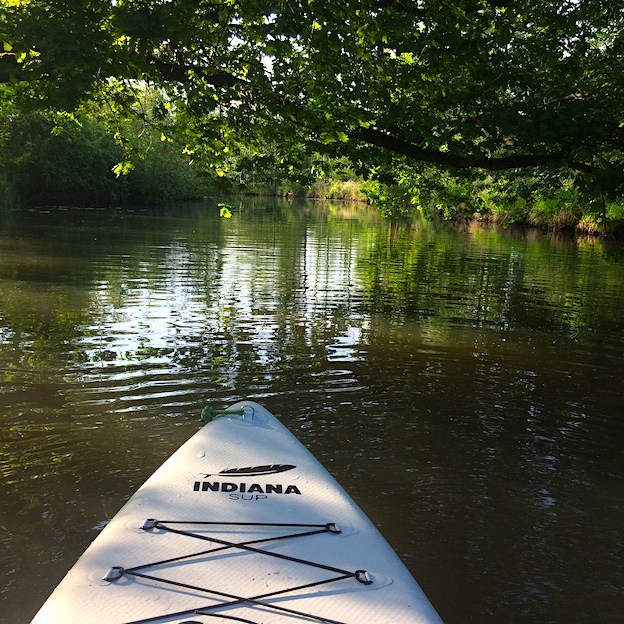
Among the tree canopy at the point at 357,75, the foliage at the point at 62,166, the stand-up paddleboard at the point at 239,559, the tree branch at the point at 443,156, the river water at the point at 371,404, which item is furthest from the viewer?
the foliage at the point at 62,166

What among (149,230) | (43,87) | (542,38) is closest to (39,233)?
(149,230)

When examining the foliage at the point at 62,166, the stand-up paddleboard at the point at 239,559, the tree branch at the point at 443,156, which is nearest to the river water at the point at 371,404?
the stand-up paddleboard at the point at 239,559

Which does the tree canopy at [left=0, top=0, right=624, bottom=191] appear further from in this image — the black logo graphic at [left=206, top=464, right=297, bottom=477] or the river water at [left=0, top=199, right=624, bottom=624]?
the black logo graphic at [left=206, top=464, right=297, bottom=477]

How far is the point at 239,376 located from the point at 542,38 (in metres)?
6.37

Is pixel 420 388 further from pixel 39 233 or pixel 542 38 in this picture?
pixel 39 233

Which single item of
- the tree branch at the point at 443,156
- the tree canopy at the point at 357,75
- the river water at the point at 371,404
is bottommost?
the river water at the point at 371,404

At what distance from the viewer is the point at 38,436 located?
5.57 m

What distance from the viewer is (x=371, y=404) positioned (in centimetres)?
679

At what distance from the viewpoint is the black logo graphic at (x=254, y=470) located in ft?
13.1

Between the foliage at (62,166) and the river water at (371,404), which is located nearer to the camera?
the river water at (371,404)

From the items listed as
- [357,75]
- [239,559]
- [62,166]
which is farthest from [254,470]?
[62,166]

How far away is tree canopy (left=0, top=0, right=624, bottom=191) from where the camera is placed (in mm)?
6711

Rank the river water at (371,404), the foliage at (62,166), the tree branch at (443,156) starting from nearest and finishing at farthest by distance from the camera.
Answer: the river water at (371,404) < the tree branch at (443,156) < the foliage at (62,166)

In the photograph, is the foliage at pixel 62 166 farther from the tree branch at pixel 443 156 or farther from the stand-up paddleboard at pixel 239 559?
the stand-up paddleboard at pixel 239 559
